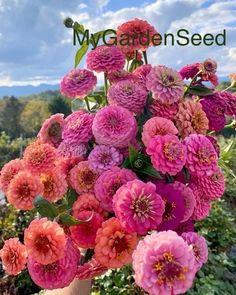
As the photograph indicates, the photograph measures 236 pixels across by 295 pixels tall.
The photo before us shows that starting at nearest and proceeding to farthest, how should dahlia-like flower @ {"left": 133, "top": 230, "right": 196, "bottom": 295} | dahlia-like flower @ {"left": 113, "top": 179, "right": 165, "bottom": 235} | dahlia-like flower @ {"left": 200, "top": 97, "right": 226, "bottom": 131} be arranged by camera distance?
dahlia-like flower @ {"left": 133, "top": 230, "right": 196, "bottom": 295}
dahlia-like flower @ {"left": 113, "top": 179, "right": 165, "bottom": 235}
dahlia-like flower @ {"left": 200, "top": 97, "right": 226, "bottom": 131}

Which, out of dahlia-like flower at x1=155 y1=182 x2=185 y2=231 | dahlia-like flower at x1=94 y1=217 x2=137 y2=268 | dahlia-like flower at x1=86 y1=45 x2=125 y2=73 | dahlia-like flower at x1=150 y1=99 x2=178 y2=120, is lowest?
dahlia-like flower at x1=94 y1=217 x2=137 y2=268

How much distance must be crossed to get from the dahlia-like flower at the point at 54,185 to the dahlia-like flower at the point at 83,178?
0.06 ft

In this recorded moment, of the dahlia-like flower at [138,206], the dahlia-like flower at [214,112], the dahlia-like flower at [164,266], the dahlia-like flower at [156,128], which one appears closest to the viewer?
the dahlia-like flower at [164,266]

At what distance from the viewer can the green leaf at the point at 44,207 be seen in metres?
0.78

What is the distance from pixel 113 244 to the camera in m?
0.76

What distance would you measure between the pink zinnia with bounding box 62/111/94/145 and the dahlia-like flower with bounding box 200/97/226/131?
211mm

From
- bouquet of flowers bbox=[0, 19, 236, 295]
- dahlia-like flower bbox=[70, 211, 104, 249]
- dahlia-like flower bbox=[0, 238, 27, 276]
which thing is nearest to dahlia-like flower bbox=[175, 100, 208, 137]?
bouquet of flowers bbox=[0, 19, 236, 295]

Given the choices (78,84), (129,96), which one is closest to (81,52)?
(78,84)

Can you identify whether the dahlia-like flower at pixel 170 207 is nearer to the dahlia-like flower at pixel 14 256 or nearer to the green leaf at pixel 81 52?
the dahlia-like flower at pixel 14 256

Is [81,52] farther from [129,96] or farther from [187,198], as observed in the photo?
[187,198]

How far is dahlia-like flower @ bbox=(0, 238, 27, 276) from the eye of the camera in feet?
2.74

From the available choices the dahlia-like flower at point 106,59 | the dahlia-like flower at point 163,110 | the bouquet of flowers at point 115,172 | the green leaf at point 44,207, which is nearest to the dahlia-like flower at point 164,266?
the bouquet of flowers at point 115,172

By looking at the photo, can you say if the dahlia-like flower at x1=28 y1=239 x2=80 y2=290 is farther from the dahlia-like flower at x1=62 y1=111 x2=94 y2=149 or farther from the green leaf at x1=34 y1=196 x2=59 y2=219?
the dahlia-like flower at x1=62 y1=111 x2=94 y2=149

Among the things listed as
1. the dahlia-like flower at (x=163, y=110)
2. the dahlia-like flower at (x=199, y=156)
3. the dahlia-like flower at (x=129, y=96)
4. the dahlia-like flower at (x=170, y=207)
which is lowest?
the dahlia-like flower at (x=170, y=207)
